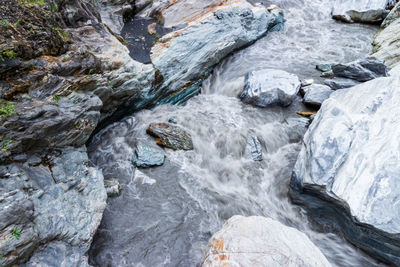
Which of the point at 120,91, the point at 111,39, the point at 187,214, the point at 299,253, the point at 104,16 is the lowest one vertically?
the point at 187,214

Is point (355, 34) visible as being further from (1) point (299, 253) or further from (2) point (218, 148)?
(1) point (299, 253)

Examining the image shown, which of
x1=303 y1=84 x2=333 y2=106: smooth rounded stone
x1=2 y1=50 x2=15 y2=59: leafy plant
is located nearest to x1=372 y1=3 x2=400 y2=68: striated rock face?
x1=303 y1=84 x2=333 y2=106: smooth rounded stone

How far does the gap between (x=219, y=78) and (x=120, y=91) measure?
407 cm

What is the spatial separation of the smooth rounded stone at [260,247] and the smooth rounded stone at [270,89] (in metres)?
4.64

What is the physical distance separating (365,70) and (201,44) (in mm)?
5084

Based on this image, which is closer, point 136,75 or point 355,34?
point 136,75

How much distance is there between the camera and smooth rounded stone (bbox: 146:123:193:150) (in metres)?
5.88

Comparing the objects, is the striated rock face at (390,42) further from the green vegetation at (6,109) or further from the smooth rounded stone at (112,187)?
the green vegetation at (6,109)

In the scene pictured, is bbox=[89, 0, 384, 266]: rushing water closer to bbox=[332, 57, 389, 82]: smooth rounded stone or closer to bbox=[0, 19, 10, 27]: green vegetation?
bbox=[332, 57, 389, 82]: smooth rounded stone

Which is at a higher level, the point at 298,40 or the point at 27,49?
the point at 27,49

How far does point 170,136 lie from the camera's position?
5996 mm

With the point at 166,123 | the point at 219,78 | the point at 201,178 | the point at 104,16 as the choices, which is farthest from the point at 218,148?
the point at 104,16

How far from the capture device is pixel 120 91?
18.4 feet

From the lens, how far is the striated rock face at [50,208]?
2859 mm
